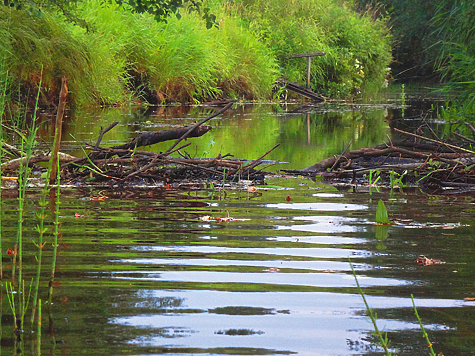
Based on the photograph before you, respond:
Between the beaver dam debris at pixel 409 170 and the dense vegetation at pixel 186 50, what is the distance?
3.05 meters

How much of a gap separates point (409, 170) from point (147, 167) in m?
2.13

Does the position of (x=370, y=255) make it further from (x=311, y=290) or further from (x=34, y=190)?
(x=34, y=190)

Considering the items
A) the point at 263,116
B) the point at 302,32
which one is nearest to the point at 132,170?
→ the point at 263,116

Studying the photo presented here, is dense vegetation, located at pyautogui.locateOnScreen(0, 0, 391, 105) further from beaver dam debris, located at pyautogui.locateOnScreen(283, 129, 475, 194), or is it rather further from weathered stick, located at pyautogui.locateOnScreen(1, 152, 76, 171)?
beaver dam debris, located at pyautogui.locateOnScreen(283, 129, 475, 194)

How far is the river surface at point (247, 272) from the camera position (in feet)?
7.03

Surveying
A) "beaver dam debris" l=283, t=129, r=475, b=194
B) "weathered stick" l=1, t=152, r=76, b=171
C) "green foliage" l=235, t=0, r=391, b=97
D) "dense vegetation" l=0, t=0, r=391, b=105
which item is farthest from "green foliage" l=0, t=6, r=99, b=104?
"green foliage" l=235, t=0, r=391, b=97

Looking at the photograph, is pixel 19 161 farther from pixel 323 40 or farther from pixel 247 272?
pixel 323 40

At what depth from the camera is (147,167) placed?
5164mm

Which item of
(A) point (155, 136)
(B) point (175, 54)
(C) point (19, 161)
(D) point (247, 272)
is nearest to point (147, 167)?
(A) point (155, 136)

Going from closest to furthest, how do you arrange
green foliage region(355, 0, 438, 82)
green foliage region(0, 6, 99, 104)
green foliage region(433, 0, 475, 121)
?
green foliage region(433, 0, 475, 121)
green foliage region(0, 6, 99, 104)
green foliage region(355, 0, 438, 82)

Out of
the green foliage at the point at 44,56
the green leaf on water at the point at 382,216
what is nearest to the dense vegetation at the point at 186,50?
the green foliage at the point at 44,56

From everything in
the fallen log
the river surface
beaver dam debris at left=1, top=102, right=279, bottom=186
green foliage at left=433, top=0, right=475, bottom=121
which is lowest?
the river surface

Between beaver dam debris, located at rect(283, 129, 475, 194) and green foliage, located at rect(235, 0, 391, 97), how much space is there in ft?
61.3

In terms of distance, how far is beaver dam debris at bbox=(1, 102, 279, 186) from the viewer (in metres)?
5.33
